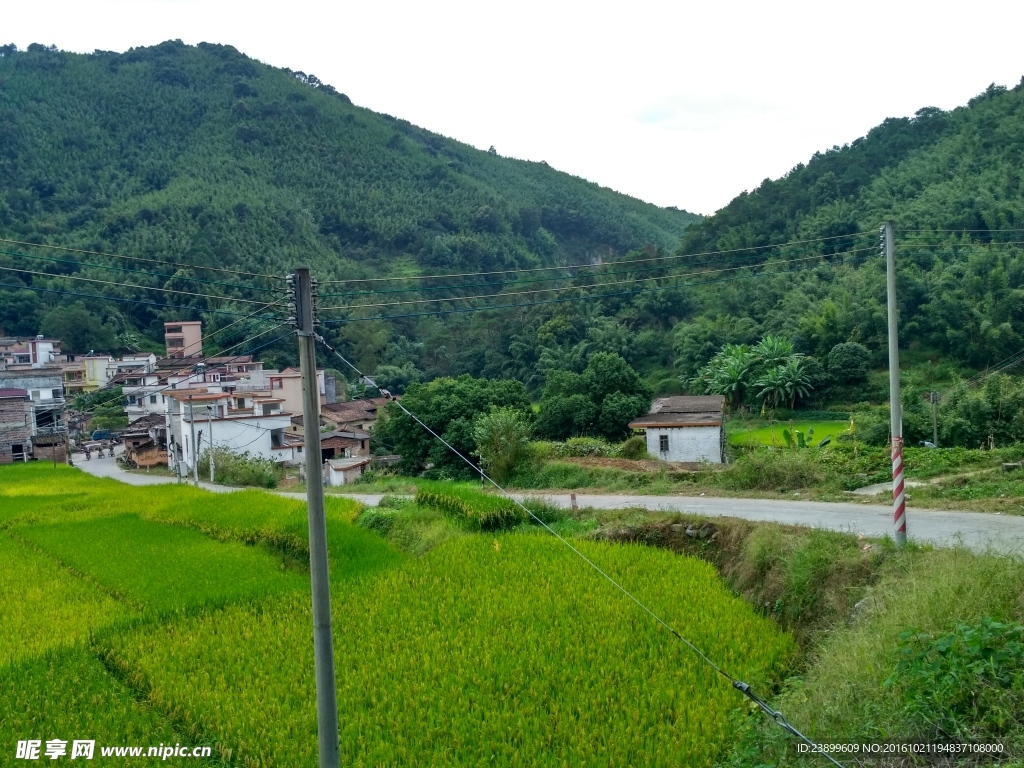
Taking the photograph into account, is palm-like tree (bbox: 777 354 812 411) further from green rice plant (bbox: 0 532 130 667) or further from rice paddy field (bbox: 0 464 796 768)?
green rice plant (bbox: 0 532 130 667)

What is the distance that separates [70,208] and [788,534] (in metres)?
87.5

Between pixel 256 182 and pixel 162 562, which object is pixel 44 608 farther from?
pixel 256 182

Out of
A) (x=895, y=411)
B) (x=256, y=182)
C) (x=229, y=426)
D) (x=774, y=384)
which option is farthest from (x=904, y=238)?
(x=256, y=182)

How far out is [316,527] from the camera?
5.30 metres

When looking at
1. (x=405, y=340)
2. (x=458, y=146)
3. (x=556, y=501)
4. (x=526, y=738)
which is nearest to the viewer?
(x=526, y=738)

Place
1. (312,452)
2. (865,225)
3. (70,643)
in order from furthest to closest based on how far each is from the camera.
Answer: (865,225)
(70,643)
(312,452)

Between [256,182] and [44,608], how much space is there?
94.5 meters

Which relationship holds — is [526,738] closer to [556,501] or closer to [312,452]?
[312,452]

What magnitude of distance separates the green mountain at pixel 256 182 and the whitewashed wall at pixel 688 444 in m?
41.3

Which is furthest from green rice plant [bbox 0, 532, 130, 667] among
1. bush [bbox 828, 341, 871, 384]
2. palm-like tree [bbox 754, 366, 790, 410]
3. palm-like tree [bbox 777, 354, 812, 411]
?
bush [bbox 828, 341, 871, 384]

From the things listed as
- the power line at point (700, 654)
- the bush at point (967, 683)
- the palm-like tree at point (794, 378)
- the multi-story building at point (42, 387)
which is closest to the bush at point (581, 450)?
the palm-like tree at point (794, 378)

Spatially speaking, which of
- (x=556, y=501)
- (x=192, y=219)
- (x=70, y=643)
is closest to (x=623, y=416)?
(x=556, y=501)

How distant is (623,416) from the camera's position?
31.3 m

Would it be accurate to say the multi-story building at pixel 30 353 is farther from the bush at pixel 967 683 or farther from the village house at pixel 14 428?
the bush at pixel 967 683
